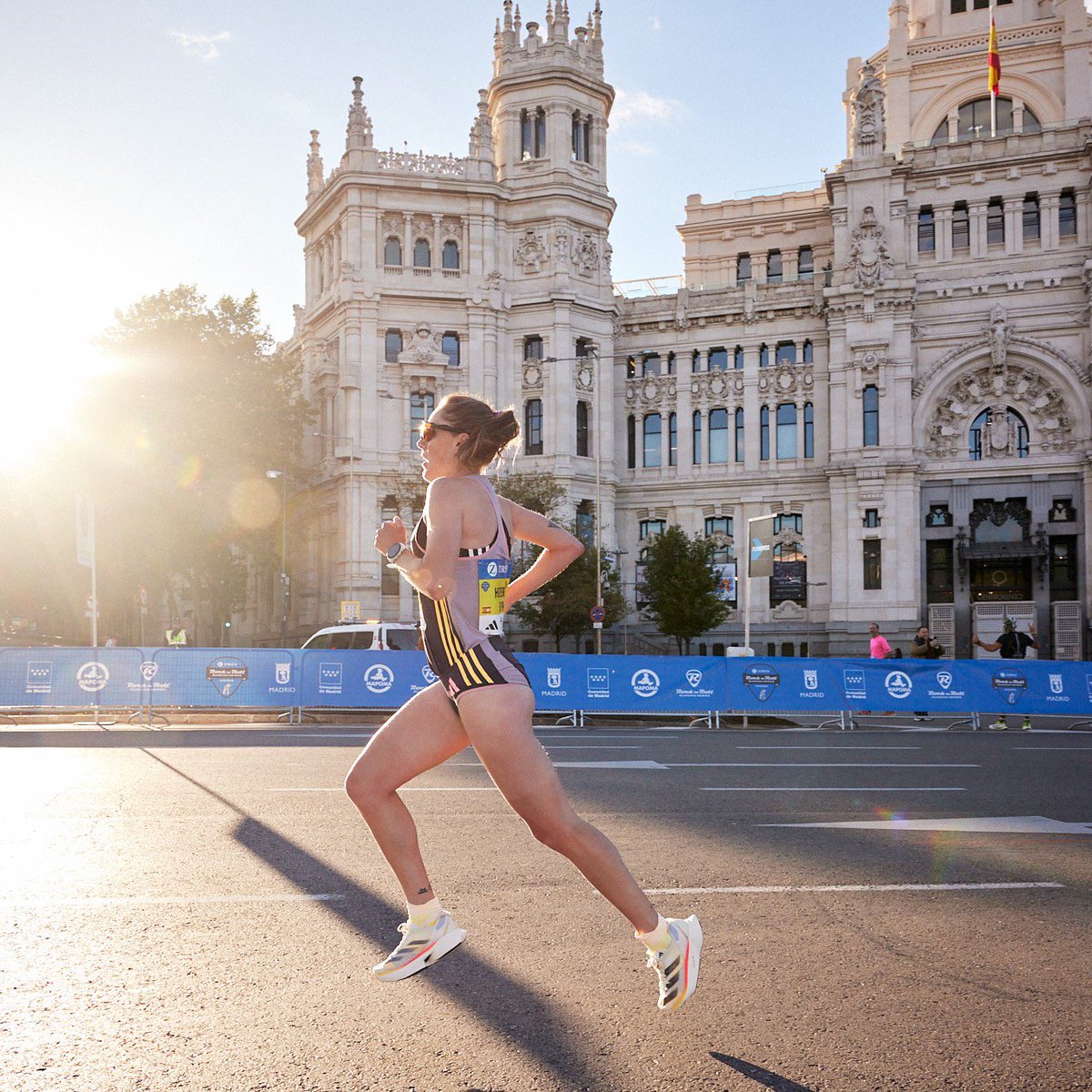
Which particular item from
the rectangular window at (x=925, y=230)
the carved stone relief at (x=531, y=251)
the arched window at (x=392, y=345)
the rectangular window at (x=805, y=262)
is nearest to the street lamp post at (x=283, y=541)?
the arched window at (x=392, y=345)

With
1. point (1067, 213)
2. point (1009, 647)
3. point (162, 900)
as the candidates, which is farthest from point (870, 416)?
point (162, 900)

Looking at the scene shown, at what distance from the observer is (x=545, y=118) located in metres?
54.9

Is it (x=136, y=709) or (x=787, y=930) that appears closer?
(x=787, y=930)

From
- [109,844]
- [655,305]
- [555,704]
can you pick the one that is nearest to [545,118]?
[655,305]

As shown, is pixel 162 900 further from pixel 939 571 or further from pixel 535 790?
pixel 939 571

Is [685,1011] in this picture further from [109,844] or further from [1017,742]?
[1017,742]

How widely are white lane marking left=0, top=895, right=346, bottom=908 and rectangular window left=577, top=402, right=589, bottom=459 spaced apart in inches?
1936

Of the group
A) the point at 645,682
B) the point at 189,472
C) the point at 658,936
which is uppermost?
the point at 189,472

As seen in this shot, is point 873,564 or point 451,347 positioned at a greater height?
point 451,347

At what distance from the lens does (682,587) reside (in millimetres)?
47688

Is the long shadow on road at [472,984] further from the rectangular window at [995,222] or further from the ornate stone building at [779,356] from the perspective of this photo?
the rectangular window at [995,222]

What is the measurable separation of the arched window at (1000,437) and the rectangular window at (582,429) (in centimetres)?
1779

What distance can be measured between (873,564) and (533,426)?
17.0 metres

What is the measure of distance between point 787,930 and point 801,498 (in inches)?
1966
